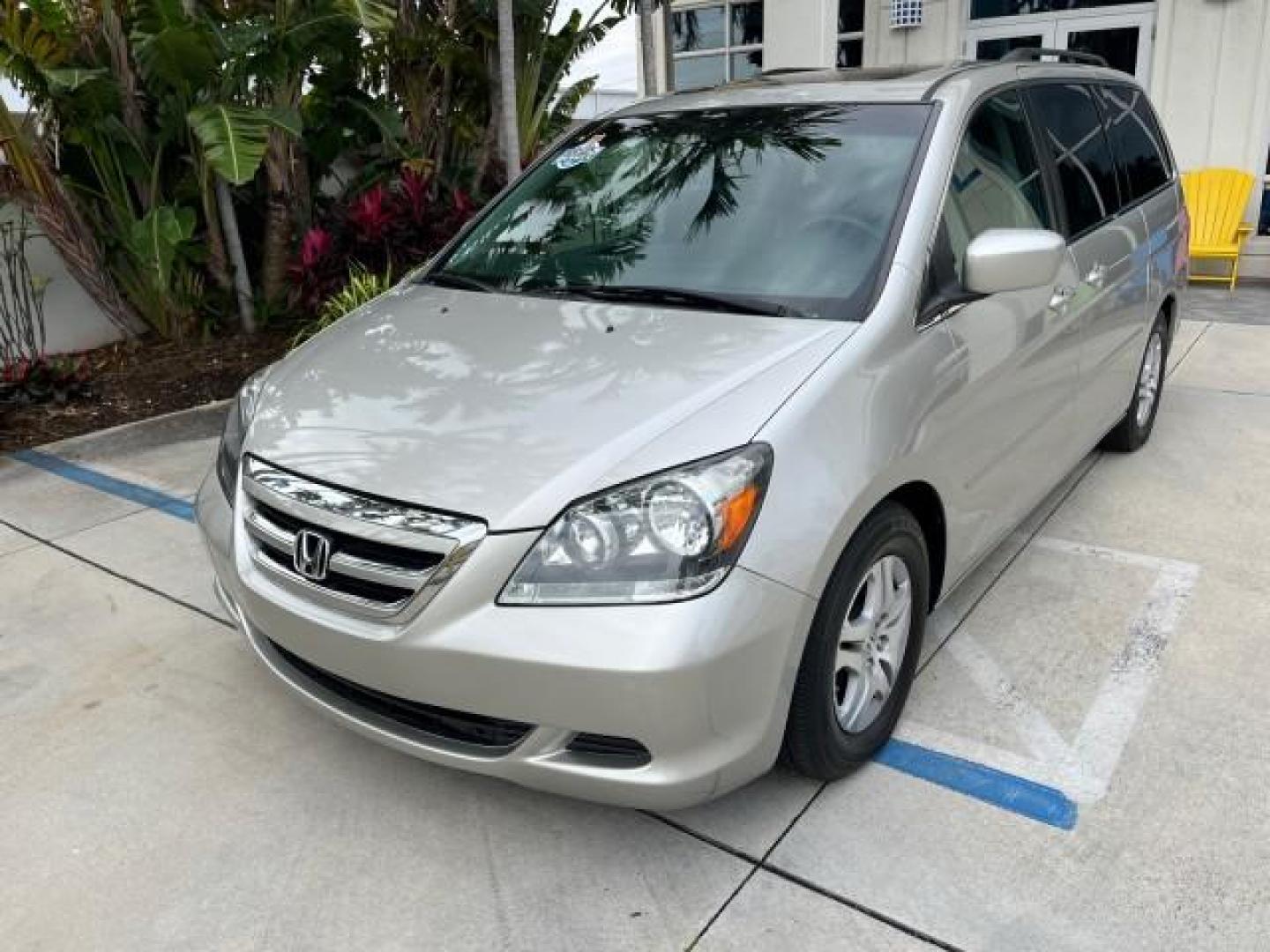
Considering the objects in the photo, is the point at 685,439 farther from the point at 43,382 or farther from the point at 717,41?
the point at 717,41

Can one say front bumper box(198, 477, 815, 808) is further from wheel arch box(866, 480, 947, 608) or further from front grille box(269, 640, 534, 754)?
wheel arch box(866, 480, 947, 608)

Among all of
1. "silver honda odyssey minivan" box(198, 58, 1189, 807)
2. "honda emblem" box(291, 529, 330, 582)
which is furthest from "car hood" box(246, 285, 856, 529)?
"honda emblem" box(291, 529, 330, 582)

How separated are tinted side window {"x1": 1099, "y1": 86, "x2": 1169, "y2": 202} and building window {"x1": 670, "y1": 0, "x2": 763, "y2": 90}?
7143 mm

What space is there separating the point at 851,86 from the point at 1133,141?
1990 millimetres

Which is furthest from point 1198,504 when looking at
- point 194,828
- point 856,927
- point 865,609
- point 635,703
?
point 194,828

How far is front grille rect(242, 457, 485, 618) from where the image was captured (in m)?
2.20

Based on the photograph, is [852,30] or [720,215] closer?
[720,215]

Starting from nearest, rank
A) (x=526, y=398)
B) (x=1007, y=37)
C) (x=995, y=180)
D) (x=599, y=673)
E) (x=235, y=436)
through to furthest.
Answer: (x=599, y=673)
(x=526, y=398)
(x=235, y=436)
(x=995, y=180)
(x=1007, y=37)

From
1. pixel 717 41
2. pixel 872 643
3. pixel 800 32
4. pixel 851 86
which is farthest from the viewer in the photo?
pixel 717 41

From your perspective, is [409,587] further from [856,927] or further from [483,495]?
[856,927]

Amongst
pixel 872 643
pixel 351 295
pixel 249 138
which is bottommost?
pixel 872 643

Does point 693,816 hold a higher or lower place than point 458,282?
lower

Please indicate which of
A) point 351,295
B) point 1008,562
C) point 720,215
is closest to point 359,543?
point 720,215

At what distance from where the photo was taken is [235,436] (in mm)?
2959
